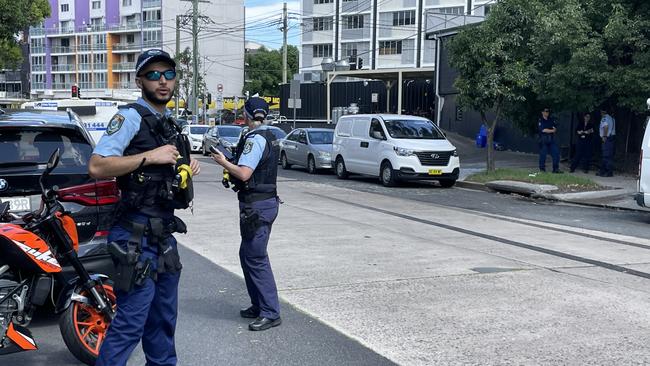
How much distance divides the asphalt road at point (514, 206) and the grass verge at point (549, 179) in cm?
91

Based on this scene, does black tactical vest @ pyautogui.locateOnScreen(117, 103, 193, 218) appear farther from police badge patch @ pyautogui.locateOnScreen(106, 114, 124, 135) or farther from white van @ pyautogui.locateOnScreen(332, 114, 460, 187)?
white van @ pyautogui.locateOnScreen(332, 114, 460, 187)

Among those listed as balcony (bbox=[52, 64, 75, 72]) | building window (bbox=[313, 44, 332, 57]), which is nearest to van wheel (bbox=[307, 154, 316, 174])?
building window (bbox=[313, 44, 332, 57])

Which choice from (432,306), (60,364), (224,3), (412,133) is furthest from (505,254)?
(224,3)

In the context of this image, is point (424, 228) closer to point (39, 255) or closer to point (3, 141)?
point (3, 141)

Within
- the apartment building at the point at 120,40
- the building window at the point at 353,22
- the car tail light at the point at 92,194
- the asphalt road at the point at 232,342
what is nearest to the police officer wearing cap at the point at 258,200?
the asphalt road at the point at 232,342

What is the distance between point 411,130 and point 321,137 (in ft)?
15.8

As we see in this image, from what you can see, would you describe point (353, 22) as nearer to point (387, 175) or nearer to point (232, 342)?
point (387, 175)

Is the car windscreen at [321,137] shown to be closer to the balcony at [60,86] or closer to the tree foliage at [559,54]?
the tree foliage at [559,54]

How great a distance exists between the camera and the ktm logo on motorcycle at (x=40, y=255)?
425cm

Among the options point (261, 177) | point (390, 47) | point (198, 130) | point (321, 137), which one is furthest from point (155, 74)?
point (390, 47)

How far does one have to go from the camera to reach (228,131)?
1145 inches

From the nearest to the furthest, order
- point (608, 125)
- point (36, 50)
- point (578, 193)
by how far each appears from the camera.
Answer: point (578, 193) < point (608, 125) < point (36, 50)

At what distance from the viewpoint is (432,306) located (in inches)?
247

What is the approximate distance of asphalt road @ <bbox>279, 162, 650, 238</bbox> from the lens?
1216 centimetres
